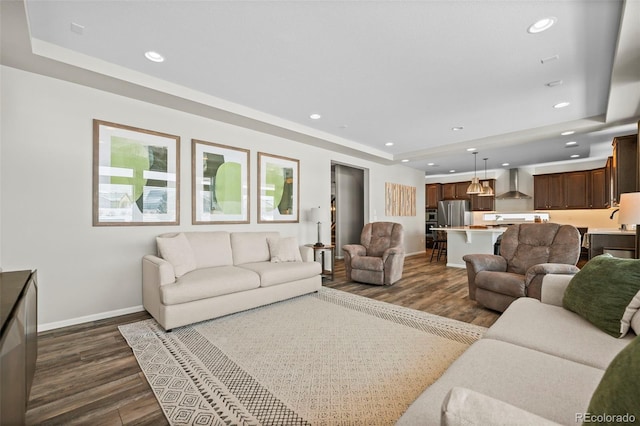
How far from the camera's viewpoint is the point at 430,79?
3152 mm

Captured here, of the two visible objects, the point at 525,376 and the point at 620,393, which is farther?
the point at 525,376

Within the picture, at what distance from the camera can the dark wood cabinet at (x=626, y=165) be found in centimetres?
446

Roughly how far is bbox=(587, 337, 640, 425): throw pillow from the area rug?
1177 mm

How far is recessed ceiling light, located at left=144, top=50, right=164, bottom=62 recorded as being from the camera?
8.70ft

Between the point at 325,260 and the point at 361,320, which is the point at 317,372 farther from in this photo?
the point at 325,260

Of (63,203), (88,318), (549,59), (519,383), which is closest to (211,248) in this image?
(88,318)

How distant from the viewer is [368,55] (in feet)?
8.81

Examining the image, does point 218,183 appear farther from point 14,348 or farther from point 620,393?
point 620,393

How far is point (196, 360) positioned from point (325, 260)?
12.3 ft

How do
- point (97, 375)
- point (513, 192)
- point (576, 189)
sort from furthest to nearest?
point (513, 192) → point (576, 189) → point (97, 375)

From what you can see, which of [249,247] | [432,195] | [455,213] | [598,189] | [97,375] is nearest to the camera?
[97,375]

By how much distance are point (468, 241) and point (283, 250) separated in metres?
4.30

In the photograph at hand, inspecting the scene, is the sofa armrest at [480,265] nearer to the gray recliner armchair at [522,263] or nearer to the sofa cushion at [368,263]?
the gray recliner armchair at [522,263]

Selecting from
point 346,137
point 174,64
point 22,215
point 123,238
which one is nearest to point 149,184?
point 123,238
